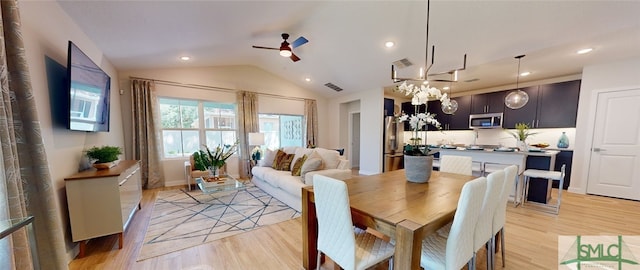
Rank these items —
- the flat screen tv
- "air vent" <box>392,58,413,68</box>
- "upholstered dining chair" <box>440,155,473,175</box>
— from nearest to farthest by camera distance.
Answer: the flat screen tv, "upholstered dining chair" <box>440,155,473,175</box>, "air vent" <box>392,58,413,68</box>

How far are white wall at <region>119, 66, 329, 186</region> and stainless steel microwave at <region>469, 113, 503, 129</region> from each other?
4.19 meters

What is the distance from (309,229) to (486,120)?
544 centimetres

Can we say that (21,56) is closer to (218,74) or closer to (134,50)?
(134,50)

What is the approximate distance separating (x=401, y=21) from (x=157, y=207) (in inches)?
179

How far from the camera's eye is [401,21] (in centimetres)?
290

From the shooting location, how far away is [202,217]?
283 centimetres

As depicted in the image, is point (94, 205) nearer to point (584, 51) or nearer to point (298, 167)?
point (298, 167)

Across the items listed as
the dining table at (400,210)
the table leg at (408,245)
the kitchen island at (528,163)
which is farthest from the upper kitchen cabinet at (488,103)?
the table leg at (408,245)

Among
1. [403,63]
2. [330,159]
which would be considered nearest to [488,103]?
[403,63]

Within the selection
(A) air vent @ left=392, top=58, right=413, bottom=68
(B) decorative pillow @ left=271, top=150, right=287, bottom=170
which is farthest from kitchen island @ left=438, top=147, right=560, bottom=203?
(B) decorative pillow @ left=271, top=150, right=287, bottom=170

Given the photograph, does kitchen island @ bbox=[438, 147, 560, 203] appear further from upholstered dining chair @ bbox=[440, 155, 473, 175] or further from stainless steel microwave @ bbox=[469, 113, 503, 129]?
stainless steel microwave @ bbox=[469, 113, 503, 129]

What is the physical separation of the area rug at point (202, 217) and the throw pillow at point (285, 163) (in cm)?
56

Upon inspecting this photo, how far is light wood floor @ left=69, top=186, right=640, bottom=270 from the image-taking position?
187cm

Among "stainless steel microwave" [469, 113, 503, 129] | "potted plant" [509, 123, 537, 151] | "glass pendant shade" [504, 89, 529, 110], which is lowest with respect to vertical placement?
"potted plant" [509, 123, 537, 151]
